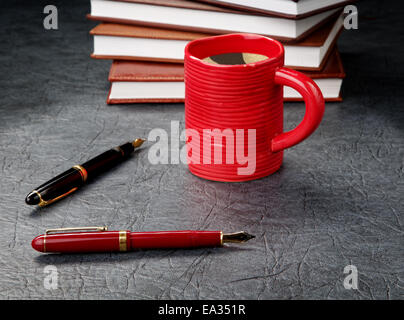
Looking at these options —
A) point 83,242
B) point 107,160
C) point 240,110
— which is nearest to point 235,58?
point 240,110

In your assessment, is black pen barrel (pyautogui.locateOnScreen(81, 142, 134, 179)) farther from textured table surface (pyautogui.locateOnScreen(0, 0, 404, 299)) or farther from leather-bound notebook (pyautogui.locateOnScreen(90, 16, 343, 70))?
leather-bound notebook (pyautogui.locateOnScreen(90, 16, 343, 70))

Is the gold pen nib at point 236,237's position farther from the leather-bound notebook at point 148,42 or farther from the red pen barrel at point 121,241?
the leather-bound notebook at point 148,42

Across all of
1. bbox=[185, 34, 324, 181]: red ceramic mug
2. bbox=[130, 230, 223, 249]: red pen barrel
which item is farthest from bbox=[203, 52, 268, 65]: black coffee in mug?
bbox=[130, 230, 223, 249]: red pen barrel

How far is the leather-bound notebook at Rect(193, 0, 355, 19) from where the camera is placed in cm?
92

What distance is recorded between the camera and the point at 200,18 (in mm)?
999

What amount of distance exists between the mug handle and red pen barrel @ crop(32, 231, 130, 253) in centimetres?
23

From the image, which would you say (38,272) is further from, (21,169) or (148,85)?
(148,85)

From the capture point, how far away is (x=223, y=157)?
2.49 ft

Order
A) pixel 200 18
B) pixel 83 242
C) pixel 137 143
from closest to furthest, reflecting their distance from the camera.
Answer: pixel 83 242, pixel 137 143, pixel 200 18

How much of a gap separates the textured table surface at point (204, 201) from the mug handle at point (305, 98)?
7 centimetres

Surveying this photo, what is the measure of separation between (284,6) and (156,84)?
235 mm

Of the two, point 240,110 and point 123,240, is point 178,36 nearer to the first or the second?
point 240,110
